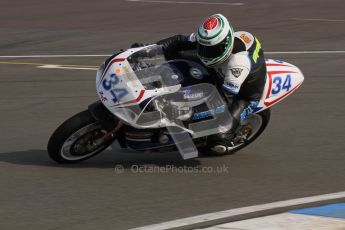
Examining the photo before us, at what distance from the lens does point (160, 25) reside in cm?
2128

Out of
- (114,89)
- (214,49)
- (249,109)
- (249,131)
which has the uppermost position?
(214,49)

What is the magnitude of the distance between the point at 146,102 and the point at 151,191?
963 millimetres

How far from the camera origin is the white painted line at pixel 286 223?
21.0ft

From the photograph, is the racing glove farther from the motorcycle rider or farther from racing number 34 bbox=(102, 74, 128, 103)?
racing number 34 bbox=(102, 74, 128, 103)

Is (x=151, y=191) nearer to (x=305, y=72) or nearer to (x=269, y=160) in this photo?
(x=269, y=160)

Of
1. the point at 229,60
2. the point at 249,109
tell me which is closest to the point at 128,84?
the point at 229,60

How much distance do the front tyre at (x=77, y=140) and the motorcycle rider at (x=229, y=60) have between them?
3.40 ft

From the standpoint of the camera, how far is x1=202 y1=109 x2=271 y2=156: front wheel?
9.21 meters

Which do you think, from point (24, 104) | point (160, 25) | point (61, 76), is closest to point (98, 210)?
point (24, 104)

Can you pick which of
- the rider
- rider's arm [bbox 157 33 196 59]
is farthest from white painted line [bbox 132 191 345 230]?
rider's arm [bbox 157 33 196 59]

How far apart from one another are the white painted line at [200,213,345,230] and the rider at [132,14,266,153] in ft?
6.53

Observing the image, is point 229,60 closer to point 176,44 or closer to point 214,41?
point 214,41

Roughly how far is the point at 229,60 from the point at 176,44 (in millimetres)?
625

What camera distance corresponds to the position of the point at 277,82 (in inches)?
358
